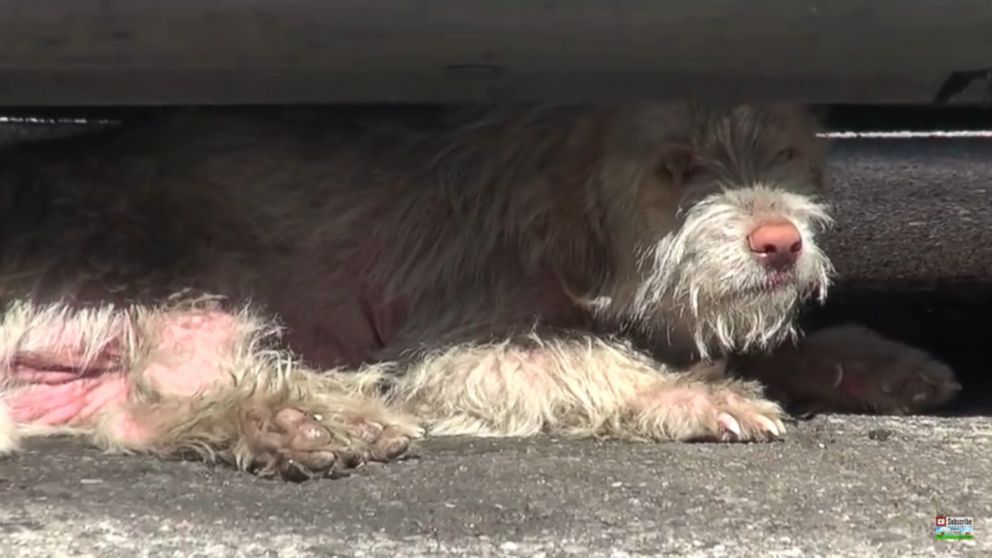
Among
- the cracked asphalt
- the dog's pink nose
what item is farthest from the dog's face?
the cracked asphalt

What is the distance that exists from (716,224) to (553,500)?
95cm

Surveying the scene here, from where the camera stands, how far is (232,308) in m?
3.71

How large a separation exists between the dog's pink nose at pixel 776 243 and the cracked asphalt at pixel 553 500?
42cm

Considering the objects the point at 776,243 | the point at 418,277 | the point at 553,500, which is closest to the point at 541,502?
the point at 553,500

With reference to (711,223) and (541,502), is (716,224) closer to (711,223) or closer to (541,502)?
(711,223)

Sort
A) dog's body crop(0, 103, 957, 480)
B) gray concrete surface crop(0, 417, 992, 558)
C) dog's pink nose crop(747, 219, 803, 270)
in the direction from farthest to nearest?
1. dog's body crop(0, 103, 957, 480)
2. dog's pink nose crop(747, 219, 803, 270)
3. gray concrete surface crop(0, 417, 992, 558)

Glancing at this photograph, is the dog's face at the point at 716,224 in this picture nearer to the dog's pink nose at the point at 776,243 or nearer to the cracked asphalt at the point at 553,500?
the dog's pink nose at the point at 776,243

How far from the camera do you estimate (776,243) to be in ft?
10.8

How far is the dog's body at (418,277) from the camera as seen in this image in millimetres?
3406

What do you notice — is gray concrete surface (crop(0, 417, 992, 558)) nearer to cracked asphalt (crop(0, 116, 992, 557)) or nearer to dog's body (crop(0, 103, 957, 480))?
cracked asphalt (crop(0, 116, 992, 557))

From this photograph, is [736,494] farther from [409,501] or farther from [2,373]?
[2,373]

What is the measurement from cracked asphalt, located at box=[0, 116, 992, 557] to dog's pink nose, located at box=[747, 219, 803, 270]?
42cm

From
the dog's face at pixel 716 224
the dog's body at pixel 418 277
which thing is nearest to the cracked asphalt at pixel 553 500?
the dog's body at pixel 418 277

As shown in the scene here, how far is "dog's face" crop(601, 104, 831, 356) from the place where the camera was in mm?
3354
